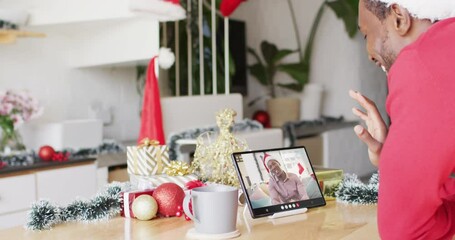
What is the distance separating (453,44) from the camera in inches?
27.3

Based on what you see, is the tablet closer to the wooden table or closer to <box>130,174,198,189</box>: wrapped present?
the wooden table

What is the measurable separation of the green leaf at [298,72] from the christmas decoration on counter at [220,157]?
145 inches

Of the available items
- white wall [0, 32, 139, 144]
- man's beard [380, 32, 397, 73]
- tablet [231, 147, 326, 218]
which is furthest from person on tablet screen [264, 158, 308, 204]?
white wall [0, 32, 139, 144]

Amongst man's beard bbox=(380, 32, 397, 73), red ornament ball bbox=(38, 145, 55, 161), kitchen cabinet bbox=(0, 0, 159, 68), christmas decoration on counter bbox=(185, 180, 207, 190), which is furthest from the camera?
kitchen cabinet bbox=(0, 0, 159, 68)

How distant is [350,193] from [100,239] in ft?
1.96

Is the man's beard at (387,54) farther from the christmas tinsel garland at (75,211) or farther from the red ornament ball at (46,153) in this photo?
the red ornament ball at (46,153)

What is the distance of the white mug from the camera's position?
1.00 m

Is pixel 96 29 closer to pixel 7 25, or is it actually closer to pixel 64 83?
pixel 64 83

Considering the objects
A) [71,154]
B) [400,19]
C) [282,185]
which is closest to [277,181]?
[282,185]

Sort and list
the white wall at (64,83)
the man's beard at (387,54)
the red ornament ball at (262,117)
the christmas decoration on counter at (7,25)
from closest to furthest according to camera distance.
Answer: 1. the man's beard at (387,54)
2. the christmas decoration on counter at (7,25)
3. the white wall at (64,83)
4. the red ornament ball at (262,117)

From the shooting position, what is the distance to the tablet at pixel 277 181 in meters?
1.16

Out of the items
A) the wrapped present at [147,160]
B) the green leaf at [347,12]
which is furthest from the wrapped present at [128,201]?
the green leaf at [347,12]

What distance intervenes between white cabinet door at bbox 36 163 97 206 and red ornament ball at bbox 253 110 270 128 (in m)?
2.32

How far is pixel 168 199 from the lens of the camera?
118 cm
